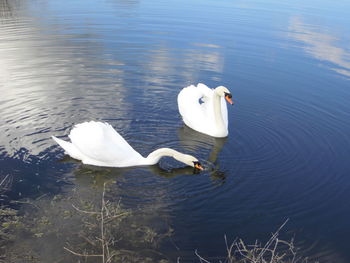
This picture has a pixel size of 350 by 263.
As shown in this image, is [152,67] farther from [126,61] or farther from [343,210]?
[343,210]

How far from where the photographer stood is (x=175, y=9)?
29.5 meters

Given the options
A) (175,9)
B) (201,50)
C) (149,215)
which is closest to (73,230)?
(149,215)

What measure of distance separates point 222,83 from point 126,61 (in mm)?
4100

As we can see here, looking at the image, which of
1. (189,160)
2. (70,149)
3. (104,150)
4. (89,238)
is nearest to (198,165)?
(189,160)

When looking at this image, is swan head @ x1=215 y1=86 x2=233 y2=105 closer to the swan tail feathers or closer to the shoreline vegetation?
the swan tail feathers

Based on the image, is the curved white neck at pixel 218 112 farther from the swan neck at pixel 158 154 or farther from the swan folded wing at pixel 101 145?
the swan folded wing at pixel 101 145

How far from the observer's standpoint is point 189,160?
980cm

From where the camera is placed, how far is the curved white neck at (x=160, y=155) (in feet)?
32.4

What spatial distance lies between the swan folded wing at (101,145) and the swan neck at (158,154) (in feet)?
1.01

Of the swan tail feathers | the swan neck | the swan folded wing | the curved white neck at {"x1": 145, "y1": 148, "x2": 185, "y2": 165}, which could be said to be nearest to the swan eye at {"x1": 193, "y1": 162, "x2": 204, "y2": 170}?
the curved white neck at {"x1": 145, "y1": 148, "x2": 185, "y2": 165}

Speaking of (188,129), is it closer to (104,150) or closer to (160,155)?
(160,155)

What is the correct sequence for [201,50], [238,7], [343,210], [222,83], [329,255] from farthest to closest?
[238,7] → [201,50] → [222,83] → [343,210] → [329,255]

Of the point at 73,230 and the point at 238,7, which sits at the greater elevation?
the point at 73,230

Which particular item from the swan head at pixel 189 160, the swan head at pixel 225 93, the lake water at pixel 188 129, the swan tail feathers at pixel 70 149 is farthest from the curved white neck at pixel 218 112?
the swan tail feathers at pixel 70 149
